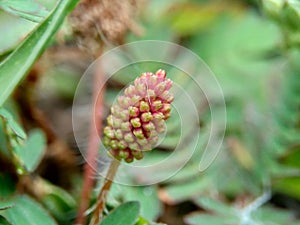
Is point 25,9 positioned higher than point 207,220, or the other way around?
point 25,9

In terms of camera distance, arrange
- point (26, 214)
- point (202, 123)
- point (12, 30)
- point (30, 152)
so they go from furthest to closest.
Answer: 1. point (202, 123)
2. point (12, 30)
3. point (30, 152)
4. point (26, 214)

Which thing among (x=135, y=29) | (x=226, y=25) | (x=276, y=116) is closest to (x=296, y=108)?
(x=276, y=116)

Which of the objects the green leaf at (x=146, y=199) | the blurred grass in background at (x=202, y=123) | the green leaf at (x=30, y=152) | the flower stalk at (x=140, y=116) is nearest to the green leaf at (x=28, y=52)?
the blurred grass in background at (x=202, y=123)

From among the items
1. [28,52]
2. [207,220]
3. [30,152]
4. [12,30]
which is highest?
[12,30]

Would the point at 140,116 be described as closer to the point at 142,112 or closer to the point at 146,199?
the point at 142,112

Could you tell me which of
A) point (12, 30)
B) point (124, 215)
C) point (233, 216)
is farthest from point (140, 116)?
point (12, 30)

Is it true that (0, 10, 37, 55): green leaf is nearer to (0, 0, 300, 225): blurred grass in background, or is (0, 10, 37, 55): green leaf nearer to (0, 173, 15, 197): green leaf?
(0, 0, 300, 225): blurred grass in background

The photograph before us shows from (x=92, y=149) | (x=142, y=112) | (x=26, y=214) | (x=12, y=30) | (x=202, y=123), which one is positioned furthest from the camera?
(x=202, y=123)
